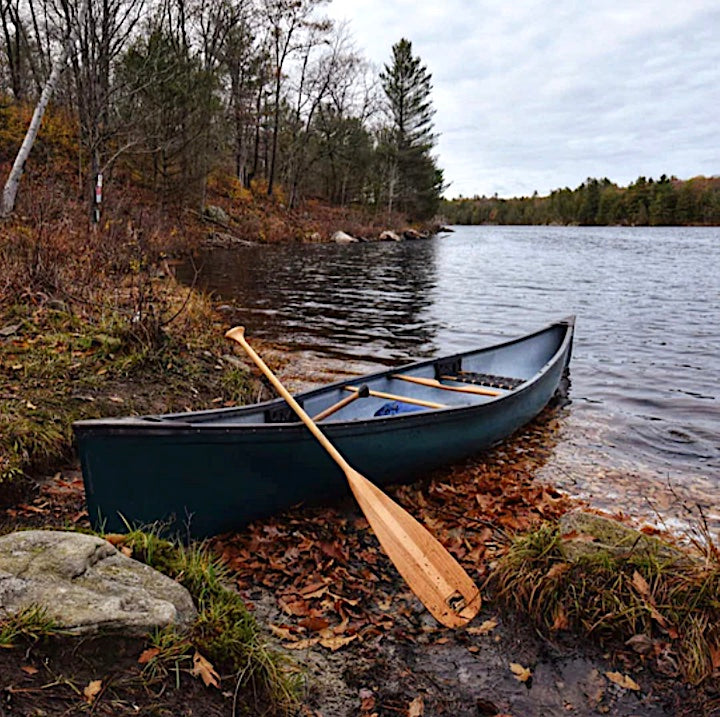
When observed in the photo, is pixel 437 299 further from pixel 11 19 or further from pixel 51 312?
pixel 11 19

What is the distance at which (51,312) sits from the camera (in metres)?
6.29

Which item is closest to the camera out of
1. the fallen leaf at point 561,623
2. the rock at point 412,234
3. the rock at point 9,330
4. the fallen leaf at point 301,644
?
the fallen leaf at point 301,644

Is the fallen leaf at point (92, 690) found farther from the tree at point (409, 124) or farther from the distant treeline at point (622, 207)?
the distant treeline at point (622, 207)

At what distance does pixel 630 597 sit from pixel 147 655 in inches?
88.4

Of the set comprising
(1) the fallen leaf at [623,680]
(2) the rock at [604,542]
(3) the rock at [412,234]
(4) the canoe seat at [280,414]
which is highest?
(3) the rock at [412,234]

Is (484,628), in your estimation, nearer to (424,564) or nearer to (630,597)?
(424,564)

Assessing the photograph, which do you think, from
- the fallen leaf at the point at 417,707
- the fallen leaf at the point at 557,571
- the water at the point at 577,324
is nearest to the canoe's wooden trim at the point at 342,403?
the water at the point at 577,324

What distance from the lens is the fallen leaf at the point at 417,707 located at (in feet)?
A: 8.11

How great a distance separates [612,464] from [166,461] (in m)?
4.08

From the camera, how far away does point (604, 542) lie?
3.23 meters

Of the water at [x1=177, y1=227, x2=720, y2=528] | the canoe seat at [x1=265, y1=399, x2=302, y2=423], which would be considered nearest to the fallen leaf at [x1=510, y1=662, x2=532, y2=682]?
the canoe seat at [x1=265, y1=399, x2=302, y2=423]

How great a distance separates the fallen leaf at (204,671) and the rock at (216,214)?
25368 mm

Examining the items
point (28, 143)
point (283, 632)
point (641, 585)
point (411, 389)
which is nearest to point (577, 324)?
point (411, 389)

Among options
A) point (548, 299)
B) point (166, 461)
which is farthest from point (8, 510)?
point (548, 299)
